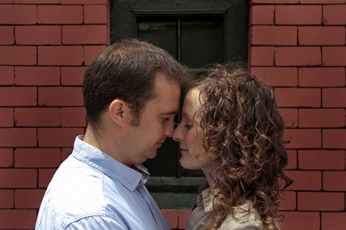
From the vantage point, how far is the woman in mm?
1325

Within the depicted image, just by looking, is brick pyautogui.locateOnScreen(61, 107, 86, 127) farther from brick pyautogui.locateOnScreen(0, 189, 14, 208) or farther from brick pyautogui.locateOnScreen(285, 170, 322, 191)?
brick pyautogui.locateOnScreen(285, 170, 322, 191)

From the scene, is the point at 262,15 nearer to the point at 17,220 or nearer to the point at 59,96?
the point at 59,96

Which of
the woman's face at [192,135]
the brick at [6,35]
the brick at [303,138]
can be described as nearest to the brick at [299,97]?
the brick at [303,138]

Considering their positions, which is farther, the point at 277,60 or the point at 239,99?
the point at 277,60

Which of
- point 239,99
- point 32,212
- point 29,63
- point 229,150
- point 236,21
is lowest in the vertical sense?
point 32,212

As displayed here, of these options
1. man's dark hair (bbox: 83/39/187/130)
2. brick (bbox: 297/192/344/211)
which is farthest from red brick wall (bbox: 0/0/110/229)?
brick (bbox: 297/192/344/211)

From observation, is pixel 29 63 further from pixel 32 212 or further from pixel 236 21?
pixel 236 21

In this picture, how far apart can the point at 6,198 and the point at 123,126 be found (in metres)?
1.50

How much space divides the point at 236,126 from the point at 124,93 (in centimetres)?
52

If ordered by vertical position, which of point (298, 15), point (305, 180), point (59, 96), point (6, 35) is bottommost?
point (305, 180)

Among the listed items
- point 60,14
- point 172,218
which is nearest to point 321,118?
point 172,218

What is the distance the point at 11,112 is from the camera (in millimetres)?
2322

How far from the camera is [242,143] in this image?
4.53 feet

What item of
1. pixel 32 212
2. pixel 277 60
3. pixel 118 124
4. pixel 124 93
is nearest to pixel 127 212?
pixel 118 124
